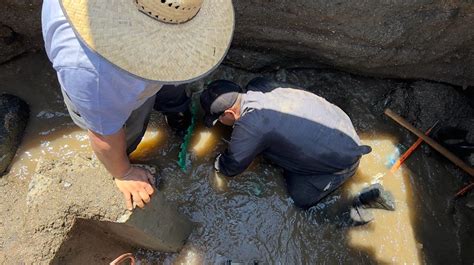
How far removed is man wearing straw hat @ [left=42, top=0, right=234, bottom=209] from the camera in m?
1.67

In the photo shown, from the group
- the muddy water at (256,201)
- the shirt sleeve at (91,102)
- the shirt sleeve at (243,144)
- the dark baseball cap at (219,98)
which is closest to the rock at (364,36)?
the muddy water at (256,201)

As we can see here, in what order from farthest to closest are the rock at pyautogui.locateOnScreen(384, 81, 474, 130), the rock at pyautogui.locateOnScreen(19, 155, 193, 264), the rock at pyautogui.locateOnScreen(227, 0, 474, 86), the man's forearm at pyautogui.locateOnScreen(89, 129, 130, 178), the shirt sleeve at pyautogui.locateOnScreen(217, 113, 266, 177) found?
the rock at pyautogui.locateOnScreen(384, 81, 474, 130) → the rock at pyautogui.locateOnScreen(227, 0, 474, 86) → the shirt sleeve at pyautogui.locateOnScreen(217, 113, 266, 177) → the rock at pyautogui.locateOnScreen(19, 155, 193, 264) → the man's forearm at pyautogui.locateOnScreen(89, 129, 130, 178)

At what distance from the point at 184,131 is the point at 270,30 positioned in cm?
104

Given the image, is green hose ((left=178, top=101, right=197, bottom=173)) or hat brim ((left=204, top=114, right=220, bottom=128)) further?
green hose ((left=178, top=101, right=197, bottom=173))

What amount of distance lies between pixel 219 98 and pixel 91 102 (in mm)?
1296

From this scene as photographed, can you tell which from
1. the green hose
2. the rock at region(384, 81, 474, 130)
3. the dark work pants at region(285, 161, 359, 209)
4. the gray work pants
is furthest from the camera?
the rock at region(384, 81, 474, 130)

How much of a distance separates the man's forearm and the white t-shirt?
0.21m

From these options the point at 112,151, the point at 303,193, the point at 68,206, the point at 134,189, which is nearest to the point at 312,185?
the point at 303,193

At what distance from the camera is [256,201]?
3.57m

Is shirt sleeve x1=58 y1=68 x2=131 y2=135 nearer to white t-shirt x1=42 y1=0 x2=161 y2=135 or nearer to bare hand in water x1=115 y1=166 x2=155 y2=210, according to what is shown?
white t-shirt x1=42 y1=0 x2=161 y2=135

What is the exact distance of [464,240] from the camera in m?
3.54

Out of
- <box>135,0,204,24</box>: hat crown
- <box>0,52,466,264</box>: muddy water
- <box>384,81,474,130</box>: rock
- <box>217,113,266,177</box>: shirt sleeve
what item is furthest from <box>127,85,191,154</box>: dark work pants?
<box>384,81,474,130</box>: rock

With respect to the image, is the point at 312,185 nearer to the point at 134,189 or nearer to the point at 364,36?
the point at 364,36

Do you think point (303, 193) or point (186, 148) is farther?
point (186, 148)
